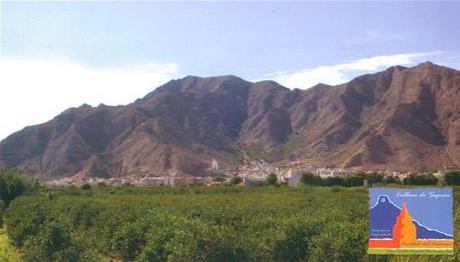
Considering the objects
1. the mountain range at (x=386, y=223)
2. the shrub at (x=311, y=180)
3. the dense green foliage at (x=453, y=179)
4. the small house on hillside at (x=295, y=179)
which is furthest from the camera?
the small house on hillside at (x=295, y=179)

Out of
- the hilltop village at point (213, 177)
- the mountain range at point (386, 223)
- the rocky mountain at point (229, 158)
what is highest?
the rocky mountain at point (229, 158)

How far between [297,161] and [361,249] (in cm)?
17448

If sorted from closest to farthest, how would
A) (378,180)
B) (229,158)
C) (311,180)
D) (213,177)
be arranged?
(378,180)
(311,180)
(213,177)
(229,158)

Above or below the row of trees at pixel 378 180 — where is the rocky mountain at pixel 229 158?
above

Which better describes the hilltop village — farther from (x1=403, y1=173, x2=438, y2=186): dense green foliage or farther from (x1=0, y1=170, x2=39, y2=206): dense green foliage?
(x1=0, y1=170, x2=39, y2=206): dense green foliage

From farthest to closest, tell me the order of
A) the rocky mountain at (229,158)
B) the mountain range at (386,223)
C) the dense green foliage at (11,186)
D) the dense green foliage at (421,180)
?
the rocky mountain at (229,158)
the dense green foliage at (421,180)
the dense green foliage at (11,186)
the mountain range at (386,223)

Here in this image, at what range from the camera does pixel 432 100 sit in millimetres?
180750

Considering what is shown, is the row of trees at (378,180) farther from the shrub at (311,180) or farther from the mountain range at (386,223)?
the mountain range at (386,223)

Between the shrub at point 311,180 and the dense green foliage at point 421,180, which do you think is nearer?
the dense green foliage at point 421,180

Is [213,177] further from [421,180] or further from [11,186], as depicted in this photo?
[11,186]

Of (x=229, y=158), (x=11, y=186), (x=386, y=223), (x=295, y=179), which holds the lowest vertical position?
(x=295, y=179)

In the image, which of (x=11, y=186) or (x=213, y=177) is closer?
(x=11, y=186)

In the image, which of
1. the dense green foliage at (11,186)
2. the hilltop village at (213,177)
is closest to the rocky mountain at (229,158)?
the hilltop village at (213,177)

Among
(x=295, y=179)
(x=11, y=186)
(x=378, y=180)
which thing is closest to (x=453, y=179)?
(x=378, y=180)
